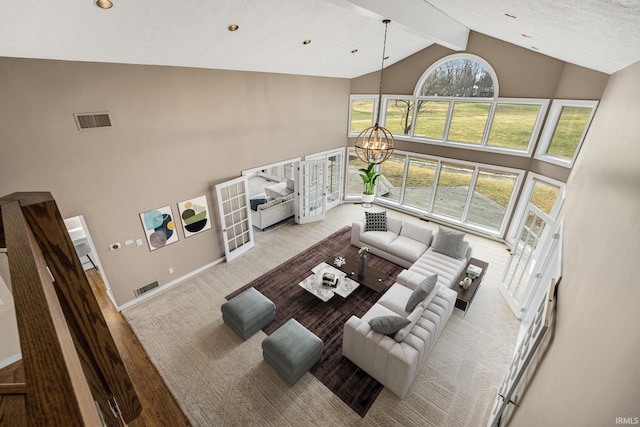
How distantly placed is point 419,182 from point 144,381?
346 inches

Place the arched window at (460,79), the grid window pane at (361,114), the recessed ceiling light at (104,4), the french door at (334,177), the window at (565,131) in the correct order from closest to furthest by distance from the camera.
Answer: the recessed ceiling light at (104,4), the window at (565,131), the arched window at (460,79), the grid window pane at (361,114), the french door at (334,177)

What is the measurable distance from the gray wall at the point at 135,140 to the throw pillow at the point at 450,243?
14.3 feet

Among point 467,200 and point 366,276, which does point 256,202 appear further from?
point 467,200

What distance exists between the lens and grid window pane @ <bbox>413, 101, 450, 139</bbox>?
25.5 feet

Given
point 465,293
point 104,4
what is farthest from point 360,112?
point 104,4

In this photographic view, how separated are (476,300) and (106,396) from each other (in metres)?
6.02

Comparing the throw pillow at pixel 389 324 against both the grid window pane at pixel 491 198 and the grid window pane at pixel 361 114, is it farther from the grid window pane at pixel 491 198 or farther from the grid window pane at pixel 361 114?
the grid window pane at pixel 361 114

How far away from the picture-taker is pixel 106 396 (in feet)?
4.05

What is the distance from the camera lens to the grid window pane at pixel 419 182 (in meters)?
8.44

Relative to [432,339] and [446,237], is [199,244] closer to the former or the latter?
[432,339]

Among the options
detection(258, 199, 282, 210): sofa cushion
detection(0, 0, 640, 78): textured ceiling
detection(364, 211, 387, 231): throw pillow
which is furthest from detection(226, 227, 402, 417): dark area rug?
detection(0, 0, 640, 78): textured ceiling

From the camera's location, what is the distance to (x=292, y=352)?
3.95m

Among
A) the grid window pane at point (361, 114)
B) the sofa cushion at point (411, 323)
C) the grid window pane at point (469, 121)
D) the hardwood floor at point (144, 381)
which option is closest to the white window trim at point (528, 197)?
the grid window pane at point (469, 121)

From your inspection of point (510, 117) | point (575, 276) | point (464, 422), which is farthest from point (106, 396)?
point (510, 117)
